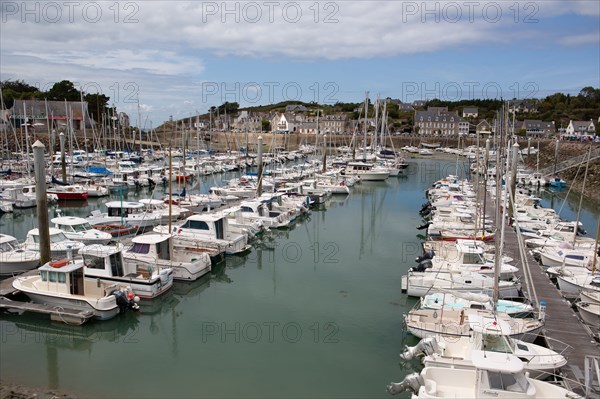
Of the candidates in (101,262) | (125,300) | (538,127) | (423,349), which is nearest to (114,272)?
(101,262)

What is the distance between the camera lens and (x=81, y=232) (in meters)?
24.9

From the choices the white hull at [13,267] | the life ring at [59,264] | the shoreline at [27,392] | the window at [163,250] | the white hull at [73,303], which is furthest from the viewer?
the window at [163,250]

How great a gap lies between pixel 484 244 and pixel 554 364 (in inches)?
479

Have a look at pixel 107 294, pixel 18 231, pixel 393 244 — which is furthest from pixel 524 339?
pixel 18 231

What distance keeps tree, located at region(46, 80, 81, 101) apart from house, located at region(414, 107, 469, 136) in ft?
267

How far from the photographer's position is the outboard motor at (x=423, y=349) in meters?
13.6

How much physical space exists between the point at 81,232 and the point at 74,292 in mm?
8979

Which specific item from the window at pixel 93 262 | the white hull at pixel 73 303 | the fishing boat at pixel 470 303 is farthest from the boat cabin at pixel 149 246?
the fishing boat at pixel 470 303

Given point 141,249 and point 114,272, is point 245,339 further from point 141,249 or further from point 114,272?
point 141,249

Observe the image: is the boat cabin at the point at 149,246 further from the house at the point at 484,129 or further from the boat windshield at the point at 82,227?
the house at the point at 484,129

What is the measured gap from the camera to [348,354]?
15.0 meters

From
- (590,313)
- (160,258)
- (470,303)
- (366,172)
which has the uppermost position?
(366,172)

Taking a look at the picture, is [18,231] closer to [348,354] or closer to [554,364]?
[348,354]

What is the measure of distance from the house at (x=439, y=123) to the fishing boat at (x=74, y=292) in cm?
11929
